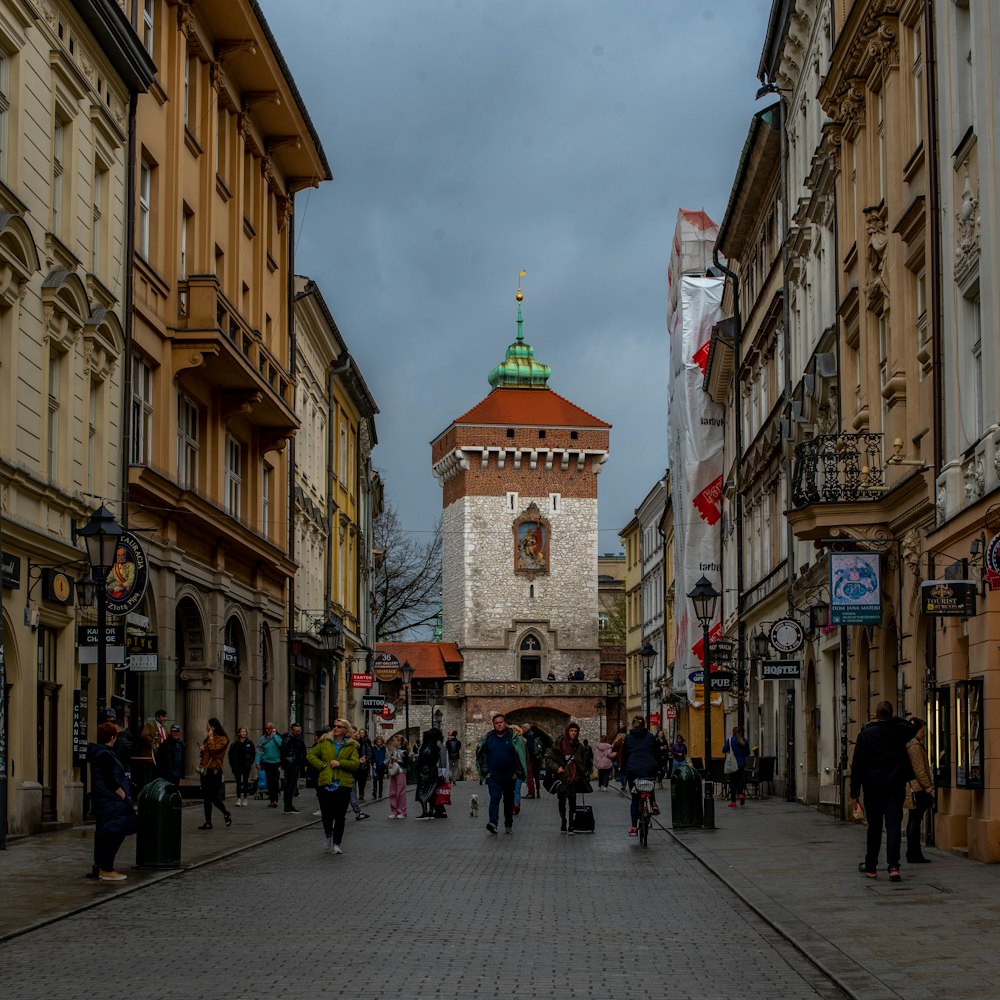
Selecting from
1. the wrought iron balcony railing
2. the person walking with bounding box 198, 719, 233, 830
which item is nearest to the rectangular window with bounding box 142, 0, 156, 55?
the person walking with bounding box 198, 719, 233, 830

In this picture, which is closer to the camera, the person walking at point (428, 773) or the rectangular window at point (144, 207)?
the rectangular window at point (144, 207)

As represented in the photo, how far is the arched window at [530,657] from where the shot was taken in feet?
333

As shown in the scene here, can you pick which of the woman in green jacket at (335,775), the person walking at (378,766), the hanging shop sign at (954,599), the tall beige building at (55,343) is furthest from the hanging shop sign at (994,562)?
the person walking at (378,766)

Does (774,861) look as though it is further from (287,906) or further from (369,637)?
(369,637)

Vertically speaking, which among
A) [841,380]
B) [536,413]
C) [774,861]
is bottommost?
[774,861]

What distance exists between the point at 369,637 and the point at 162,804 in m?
52.0

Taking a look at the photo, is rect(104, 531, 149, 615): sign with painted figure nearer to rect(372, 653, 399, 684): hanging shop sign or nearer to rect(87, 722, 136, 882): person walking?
rect(87, 722, 136, 882): person walking

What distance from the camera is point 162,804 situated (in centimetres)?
1819

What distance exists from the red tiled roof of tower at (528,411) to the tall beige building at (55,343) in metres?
76.6

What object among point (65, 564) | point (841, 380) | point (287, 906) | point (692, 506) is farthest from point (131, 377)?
point (692, 506)

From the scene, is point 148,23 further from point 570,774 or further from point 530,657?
point 530,657

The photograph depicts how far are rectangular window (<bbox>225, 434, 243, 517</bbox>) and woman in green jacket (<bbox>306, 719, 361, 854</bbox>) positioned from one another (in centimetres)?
1556

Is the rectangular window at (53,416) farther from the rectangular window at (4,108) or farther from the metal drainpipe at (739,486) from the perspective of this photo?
the metal drainpipe at (739,486)

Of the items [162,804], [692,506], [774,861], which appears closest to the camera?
[162,804]
